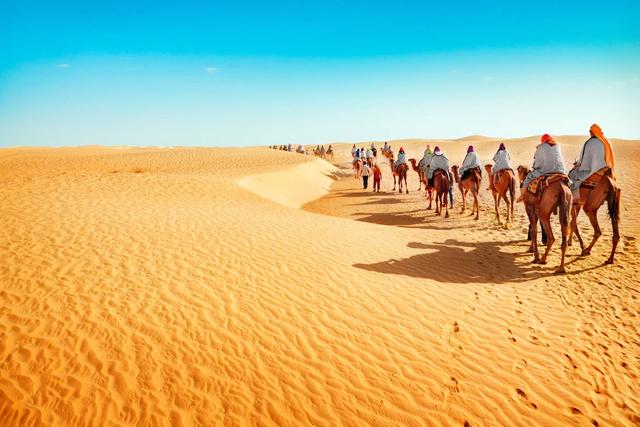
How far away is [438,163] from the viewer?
14.9m

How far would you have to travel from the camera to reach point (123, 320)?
16.7 ft

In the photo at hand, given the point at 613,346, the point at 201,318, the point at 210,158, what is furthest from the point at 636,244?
the point at 210,158

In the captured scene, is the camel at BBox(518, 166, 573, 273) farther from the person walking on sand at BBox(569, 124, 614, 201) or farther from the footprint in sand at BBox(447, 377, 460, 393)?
the footprint in sand at BBox(447, 377, 460, 393)

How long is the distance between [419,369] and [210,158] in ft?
108

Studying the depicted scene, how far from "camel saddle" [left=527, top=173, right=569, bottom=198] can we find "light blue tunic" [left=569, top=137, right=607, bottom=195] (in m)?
0.76

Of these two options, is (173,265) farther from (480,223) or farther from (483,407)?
(480,223)

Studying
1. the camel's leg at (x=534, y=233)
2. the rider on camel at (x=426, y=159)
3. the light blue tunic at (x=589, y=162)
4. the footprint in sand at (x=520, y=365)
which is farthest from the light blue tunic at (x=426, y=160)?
the footprint in sand at (x=520, y=365)

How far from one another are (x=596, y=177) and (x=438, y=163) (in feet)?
22.9

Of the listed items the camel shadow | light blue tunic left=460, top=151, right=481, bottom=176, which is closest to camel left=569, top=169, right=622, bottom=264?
the camel shadow

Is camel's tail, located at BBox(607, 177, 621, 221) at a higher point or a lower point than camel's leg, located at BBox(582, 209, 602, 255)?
higher

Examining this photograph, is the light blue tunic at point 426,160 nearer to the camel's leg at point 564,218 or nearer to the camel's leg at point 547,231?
the camel's leg at point 547,231

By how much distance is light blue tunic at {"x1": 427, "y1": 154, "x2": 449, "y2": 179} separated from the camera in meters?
14.7

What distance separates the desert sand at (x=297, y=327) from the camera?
387 centimetres

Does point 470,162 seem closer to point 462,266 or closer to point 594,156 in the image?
point 594,156
